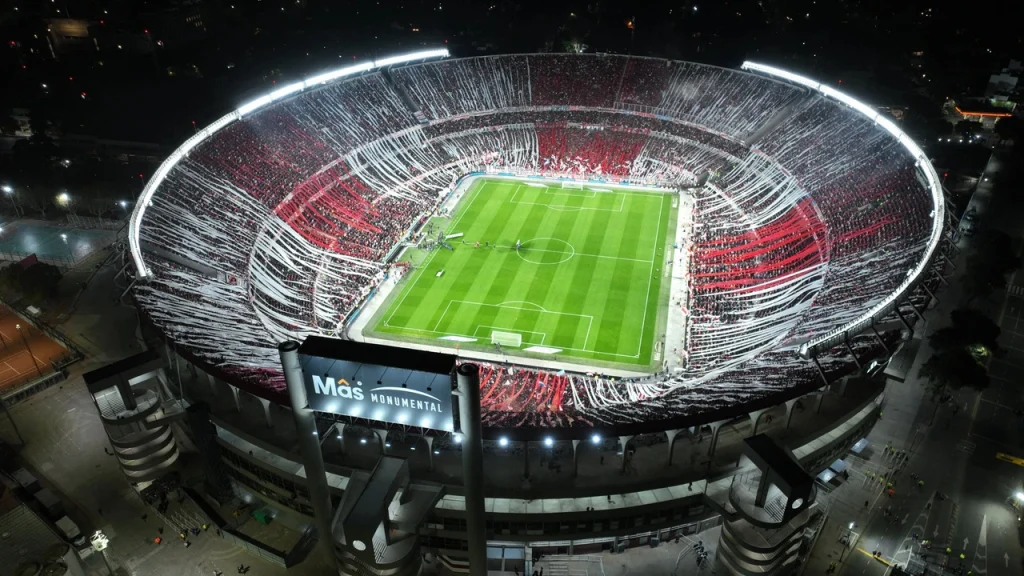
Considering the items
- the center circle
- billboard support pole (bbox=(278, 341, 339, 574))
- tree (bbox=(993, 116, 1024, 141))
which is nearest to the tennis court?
the center circle

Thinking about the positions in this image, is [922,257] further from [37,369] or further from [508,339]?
[37,369]

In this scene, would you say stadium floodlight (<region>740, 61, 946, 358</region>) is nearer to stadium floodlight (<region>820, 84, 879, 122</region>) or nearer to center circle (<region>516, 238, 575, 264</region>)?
stadium floodlight (<region>820, 84, 879, 122</region>)

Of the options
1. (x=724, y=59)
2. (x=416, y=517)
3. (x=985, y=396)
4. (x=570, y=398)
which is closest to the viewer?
(x=416, y=517)

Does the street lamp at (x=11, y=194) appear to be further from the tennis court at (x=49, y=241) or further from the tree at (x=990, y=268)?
the tree at (x=990, y=268)

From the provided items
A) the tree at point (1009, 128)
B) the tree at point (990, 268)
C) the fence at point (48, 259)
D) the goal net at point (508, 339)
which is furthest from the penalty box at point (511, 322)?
the tree at point (1009, 128)

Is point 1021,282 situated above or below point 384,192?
below

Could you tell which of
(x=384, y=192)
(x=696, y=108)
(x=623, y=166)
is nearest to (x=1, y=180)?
(x=384, y=192)

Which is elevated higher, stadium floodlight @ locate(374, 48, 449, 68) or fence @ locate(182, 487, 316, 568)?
stadium floodlight @ locate(374, 48, 449, 68)

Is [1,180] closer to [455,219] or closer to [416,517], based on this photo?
[455,219]
